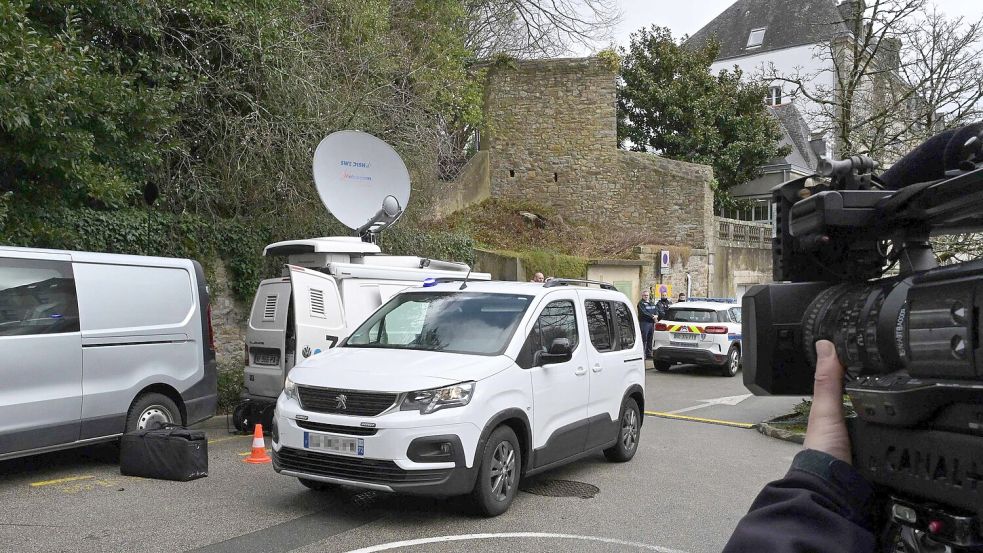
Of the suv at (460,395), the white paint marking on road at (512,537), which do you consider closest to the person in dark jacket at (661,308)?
the suv at (460,395)

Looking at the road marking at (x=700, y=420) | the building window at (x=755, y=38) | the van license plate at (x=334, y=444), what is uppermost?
the building window at (x=755, y=38)

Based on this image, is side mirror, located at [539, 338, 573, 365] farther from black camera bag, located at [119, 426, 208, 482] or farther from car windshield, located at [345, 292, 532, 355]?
black camera bag, located at [119, 426, 208, 482]

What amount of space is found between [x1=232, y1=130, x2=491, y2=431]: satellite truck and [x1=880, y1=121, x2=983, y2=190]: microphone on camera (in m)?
6.96

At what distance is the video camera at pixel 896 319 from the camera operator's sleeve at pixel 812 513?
0.24ft

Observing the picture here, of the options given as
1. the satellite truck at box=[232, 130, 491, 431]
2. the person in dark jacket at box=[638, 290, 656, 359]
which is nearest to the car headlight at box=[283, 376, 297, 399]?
the satellite truck at box=[232, 130, 491, 431]

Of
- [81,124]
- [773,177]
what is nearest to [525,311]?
Result: [81,124]

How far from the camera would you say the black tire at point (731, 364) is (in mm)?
18125

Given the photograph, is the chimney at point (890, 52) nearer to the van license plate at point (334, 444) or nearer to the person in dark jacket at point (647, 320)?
the person in dark jacket at point (647, 320)

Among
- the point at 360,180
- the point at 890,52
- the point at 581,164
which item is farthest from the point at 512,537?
the point at 581,164

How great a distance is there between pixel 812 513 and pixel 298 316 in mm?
8501

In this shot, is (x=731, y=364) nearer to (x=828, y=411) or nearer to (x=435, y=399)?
(x=435, y=399)

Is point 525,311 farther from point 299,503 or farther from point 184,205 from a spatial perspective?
point 184,205

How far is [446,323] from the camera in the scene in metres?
7.32

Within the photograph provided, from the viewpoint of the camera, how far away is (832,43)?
1508 centimetres
